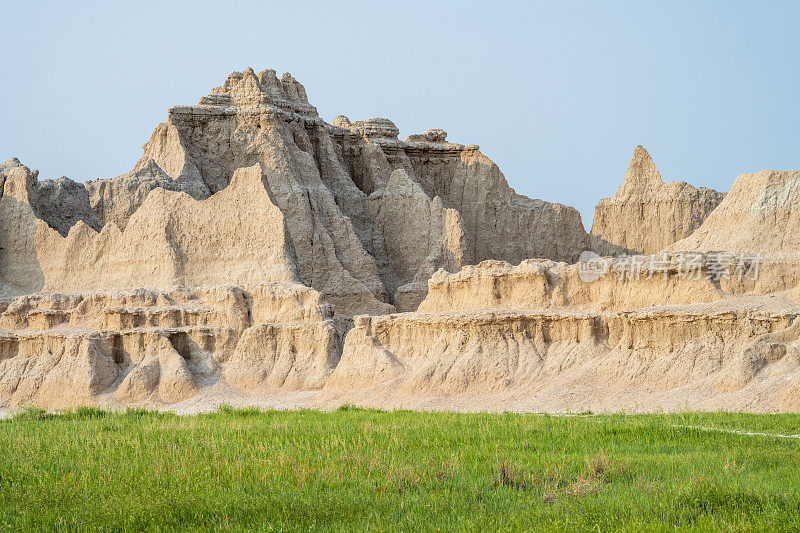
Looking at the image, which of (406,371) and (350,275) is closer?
(406,371)

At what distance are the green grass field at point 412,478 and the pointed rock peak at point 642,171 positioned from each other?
5407 centimetres

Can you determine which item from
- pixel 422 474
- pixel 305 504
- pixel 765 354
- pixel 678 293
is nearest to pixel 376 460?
pixel 422 474

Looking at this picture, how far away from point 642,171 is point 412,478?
6430cm

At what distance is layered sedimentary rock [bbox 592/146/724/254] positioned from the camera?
73625 mm

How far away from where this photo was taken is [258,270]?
55781mm

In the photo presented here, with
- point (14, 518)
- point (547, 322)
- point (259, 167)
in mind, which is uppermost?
point (259, 167)

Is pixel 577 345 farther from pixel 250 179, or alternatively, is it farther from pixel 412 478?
pixel 250 179

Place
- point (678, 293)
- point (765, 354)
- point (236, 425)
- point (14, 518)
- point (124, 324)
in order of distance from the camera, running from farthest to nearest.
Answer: point (124, 324) → point (678, 293) → point (765, 354) → point (236, 425) → point (14, 518)

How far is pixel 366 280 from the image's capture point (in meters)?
61.6

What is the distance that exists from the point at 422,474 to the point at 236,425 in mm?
10402

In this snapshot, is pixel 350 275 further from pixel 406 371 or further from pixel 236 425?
pixel 236 425

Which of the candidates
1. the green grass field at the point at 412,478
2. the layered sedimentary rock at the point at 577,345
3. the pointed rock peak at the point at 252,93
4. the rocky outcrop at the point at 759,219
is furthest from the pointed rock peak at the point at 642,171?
the green grass field at the point at 412,478

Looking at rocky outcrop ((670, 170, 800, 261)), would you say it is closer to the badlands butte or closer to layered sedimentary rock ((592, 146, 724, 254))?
the badlands butte

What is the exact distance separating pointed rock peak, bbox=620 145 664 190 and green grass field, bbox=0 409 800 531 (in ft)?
177
